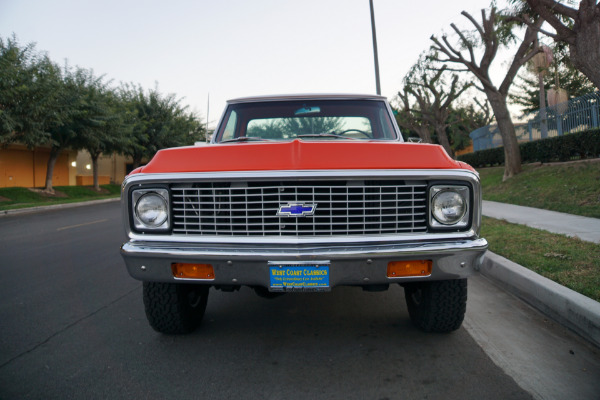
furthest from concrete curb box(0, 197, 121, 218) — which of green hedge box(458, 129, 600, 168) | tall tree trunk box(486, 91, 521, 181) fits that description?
green hedge box(458, 129, 600, 168)

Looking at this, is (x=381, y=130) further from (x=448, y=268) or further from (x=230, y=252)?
(x=230, y=252)

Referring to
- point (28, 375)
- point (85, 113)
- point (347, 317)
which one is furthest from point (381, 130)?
point (85, 113)

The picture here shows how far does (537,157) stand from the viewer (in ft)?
47.7

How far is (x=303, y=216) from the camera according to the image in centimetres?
256

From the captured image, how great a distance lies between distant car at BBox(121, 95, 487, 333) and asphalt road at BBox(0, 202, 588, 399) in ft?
1.61

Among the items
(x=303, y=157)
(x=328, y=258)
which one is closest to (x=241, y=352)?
(x=328, y=258)

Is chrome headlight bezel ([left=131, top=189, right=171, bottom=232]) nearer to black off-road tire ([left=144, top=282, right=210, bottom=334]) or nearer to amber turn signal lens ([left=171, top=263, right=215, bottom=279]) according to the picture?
amber turn signal lens ([left=171, top=263, right=215, bottom=279])

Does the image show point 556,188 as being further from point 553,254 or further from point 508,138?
point 553,254

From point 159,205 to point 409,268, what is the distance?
151 centimetres

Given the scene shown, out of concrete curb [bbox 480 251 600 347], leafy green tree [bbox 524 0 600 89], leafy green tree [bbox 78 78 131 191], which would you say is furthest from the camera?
leafy green tree [bbox 78 78 131 191]

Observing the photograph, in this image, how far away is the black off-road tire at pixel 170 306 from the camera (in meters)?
2.94

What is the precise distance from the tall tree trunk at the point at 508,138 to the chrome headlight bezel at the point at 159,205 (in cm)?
1395

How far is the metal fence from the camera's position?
11.7 metres

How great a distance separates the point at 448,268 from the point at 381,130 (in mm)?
1673
